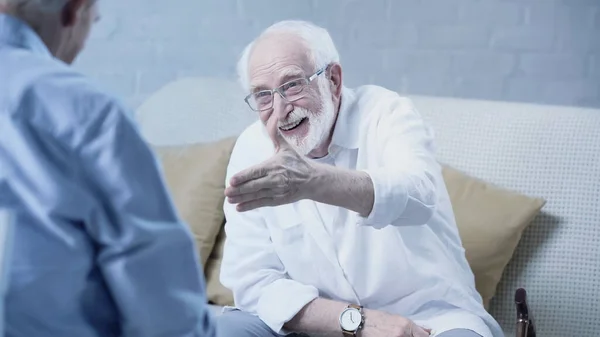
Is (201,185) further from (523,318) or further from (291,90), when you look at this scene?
(523,318)

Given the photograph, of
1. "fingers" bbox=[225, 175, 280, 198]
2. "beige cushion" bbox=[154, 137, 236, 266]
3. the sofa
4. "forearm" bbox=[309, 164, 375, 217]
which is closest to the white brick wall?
the sofa

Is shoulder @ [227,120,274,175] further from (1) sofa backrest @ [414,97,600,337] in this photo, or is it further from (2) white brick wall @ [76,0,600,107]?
(2) white brick wall @ [76,0,600,107]

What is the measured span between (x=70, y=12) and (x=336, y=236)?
2.89 ft

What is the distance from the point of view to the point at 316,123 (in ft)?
5.49

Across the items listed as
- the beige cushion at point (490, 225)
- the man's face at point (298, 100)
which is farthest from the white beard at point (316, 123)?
the beige cushion at point (490, 225)

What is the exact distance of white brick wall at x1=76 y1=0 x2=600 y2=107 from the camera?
2.56 meters

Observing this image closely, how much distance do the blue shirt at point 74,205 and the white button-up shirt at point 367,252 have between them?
742mm

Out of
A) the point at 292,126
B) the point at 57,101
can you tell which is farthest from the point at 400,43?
the point at 57,101

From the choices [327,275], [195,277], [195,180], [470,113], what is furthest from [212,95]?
[195,277]

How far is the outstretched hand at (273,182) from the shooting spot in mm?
1293

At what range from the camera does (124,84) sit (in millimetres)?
2861

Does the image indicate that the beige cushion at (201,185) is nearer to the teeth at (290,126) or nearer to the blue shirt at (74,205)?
the teeth at (290,126)

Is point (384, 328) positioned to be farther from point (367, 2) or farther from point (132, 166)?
point (367, 2)

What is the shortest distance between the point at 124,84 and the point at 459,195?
4.43 ft
